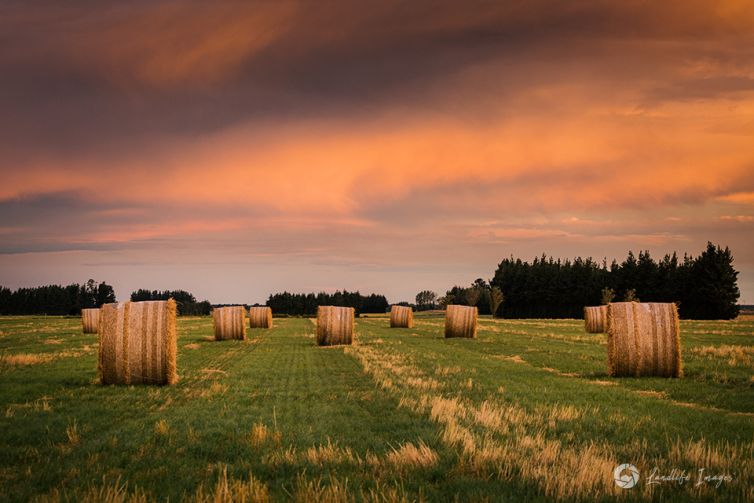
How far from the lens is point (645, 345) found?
60.2 feet

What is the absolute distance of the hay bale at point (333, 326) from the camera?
2978cm

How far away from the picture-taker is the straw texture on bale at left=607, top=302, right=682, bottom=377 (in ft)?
59.9

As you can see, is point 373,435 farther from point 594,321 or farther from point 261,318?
point 261,318

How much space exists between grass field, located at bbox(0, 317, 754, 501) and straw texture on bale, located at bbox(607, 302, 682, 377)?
748 mm

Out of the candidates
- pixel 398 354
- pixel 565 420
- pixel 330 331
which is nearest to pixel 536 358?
pixel 398 354

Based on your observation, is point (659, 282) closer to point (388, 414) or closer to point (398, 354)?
point (398, 354)

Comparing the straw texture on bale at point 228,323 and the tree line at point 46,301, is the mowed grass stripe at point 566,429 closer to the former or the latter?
the straw texture on bale at point 228,323

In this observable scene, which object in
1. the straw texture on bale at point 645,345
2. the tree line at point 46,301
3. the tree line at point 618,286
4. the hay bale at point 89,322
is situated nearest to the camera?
the straw texture on bale at point 645,345

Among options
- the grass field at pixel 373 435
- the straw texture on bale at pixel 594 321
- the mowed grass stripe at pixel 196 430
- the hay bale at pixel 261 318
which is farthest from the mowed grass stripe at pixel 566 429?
the hay bale at pixel 261 318

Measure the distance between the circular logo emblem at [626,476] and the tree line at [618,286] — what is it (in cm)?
9036

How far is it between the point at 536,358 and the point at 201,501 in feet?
65.7

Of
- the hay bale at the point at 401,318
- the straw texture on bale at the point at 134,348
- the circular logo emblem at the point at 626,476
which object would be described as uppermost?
the straw texture on bale at the point at 134,348

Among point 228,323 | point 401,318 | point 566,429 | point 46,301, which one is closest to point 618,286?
point 401,318

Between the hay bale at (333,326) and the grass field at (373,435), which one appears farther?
the hay bale at (333,326)
